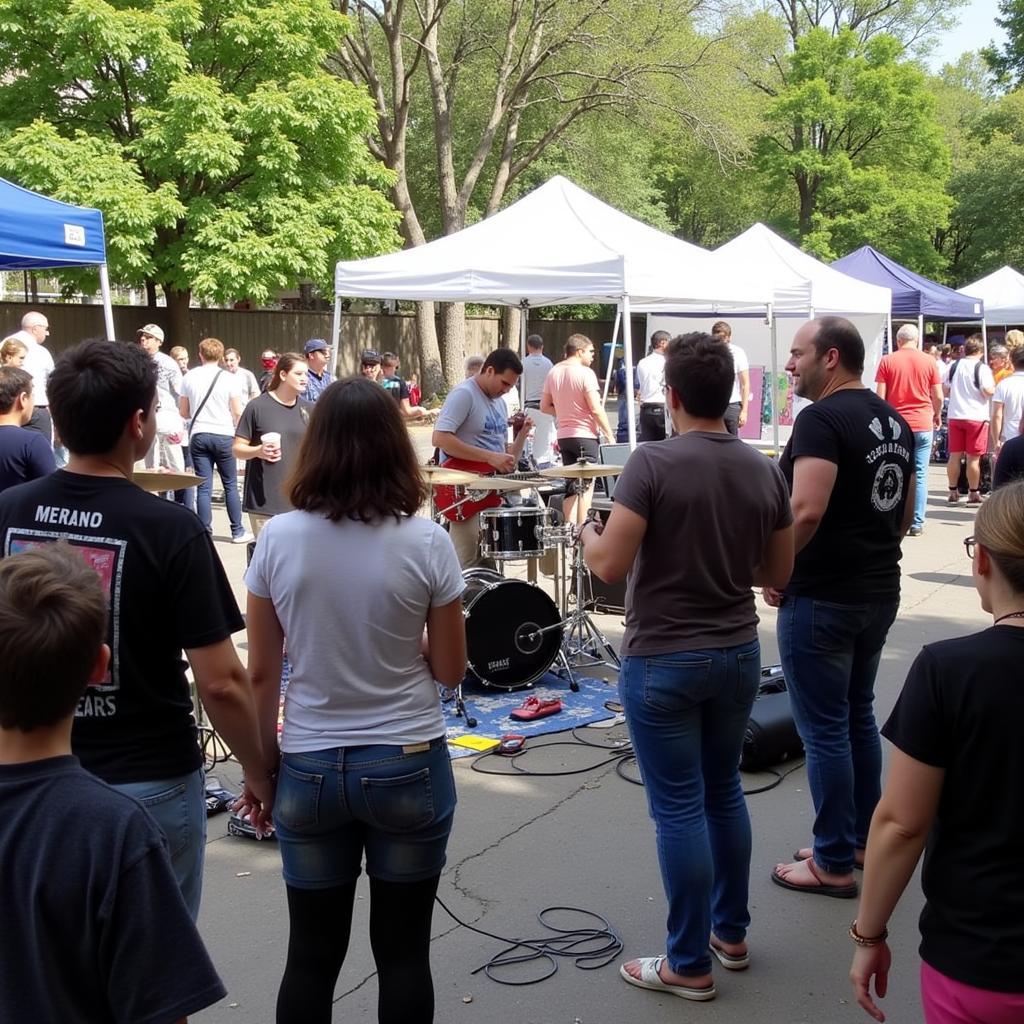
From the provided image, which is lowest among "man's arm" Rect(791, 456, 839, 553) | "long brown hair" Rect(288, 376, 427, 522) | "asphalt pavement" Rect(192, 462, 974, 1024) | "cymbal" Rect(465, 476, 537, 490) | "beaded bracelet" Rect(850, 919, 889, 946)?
"asphalt pavement" Rect(192, 462, 974, 1024)

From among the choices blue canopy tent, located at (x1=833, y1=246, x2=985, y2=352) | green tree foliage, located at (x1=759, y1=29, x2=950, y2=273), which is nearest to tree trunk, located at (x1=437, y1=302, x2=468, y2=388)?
blue canopy tent, located at (x1=833, y1=246, x2=985, y2=352)

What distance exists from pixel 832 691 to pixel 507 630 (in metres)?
2.86

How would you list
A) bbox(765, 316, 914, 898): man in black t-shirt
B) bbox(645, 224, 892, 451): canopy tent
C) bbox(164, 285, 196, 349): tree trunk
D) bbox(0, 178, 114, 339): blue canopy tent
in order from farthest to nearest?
bbox(164, 285, 196, 349): tree trunk → bbox(645, 224, 892, 451): canopy tent → bbox(0, 178, 114, 339): blue canopy tent → bbox(765, 316, 914, 898): man in black t-shirt

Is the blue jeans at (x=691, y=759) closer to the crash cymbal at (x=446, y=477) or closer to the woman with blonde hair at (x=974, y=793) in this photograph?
the woman with blonde hair at (x=974, y=793)

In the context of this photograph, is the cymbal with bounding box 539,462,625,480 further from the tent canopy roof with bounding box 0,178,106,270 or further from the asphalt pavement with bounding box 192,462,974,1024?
the tent canopy roof with bounding box 0,178,106,270

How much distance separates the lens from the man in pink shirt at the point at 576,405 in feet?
34.3

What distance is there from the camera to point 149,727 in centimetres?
230

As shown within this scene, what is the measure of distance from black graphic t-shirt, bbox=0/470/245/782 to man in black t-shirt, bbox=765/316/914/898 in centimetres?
199

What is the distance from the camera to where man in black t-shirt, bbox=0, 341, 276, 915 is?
223cm

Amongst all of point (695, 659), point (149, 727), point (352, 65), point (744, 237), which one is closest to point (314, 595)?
point (149, 727)

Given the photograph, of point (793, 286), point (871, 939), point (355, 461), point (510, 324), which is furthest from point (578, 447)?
point (510, 324)

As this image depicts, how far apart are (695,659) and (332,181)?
20.9m

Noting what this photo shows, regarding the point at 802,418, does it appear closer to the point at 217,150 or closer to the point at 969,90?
the point at 217,150

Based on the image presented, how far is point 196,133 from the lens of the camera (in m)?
19.4
